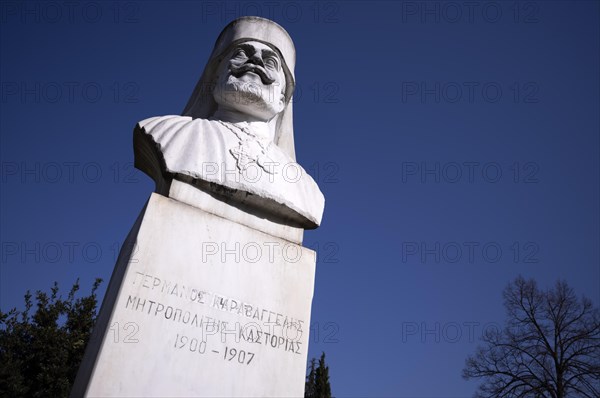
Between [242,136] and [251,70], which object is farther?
[251,70]

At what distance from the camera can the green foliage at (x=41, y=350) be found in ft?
31.3

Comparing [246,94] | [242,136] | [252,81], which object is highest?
[252,81]

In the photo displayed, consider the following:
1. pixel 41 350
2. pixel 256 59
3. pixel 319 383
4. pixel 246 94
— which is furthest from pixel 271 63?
pixel 319 383

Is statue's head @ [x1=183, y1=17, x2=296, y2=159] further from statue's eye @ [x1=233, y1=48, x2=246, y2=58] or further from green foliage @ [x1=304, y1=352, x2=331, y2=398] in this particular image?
green foliage @ [x1=304, y1=352, x2=331, y2=398]

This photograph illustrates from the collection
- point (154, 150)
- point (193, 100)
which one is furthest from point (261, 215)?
point (193, 100)

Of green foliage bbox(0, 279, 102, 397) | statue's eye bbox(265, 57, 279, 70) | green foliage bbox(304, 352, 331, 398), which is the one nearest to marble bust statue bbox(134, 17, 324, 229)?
statue's eye bbox(265, 57, 279, 70)

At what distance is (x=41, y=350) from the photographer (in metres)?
10.4

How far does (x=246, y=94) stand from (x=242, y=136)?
1.34 ft

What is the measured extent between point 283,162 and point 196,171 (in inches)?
37.5

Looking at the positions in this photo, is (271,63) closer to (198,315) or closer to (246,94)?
(246,94)

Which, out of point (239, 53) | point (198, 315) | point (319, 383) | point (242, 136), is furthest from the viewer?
point (319, 383)

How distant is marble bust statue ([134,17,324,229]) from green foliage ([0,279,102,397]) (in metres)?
8.11

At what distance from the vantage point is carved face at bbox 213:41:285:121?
13.1ft

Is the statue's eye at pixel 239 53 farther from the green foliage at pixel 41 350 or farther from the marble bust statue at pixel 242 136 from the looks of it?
the green foliage at pixel 41 350
